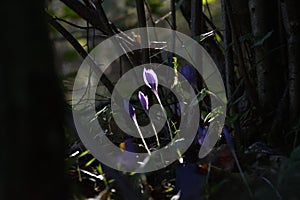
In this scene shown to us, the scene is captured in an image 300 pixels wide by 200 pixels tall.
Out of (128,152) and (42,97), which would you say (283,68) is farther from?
(42,97)

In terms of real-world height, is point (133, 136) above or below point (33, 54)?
below

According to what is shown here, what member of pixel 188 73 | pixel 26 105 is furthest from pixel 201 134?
pixel 26 105

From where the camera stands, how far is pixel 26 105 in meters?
0.82

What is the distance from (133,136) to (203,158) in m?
0.34

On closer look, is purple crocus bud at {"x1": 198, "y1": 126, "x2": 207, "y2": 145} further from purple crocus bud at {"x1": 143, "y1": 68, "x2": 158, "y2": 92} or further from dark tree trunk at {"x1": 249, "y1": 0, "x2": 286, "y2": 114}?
dark tree trunk at {"x1": 249, "y1": 0, "x2": 286, "y2": 114}

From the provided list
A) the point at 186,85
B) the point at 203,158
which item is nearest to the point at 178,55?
the point at 186,85

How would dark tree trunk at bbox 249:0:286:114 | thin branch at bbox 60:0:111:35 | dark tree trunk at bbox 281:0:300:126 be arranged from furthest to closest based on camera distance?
1. thin branch at bbox 60:0:111:35
2. dark tree trunk at bbox 249:0:286:114
3. dark tree trunk at bbox 281:0:300:126

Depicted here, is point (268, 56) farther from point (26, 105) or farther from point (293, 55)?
point (26, 105)

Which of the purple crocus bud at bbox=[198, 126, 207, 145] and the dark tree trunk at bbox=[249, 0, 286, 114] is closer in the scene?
the purple crocus bud at bbox=[198, 126, 207, 145]

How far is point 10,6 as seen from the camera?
80 centimetres

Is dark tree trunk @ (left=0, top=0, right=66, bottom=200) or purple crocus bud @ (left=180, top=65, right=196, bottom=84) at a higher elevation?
dark tree trunk @ (left=0, top=0, right=66, bottom=200)

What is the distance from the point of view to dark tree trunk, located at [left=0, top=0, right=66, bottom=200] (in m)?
0.81

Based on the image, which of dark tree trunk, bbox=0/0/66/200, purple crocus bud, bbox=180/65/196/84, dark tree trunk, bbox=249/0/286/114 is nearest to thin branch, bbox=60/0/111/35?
purple crocus bud, bbox=180/65/196/84

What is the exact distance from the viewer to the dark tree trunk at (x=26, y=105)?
0.81 m
